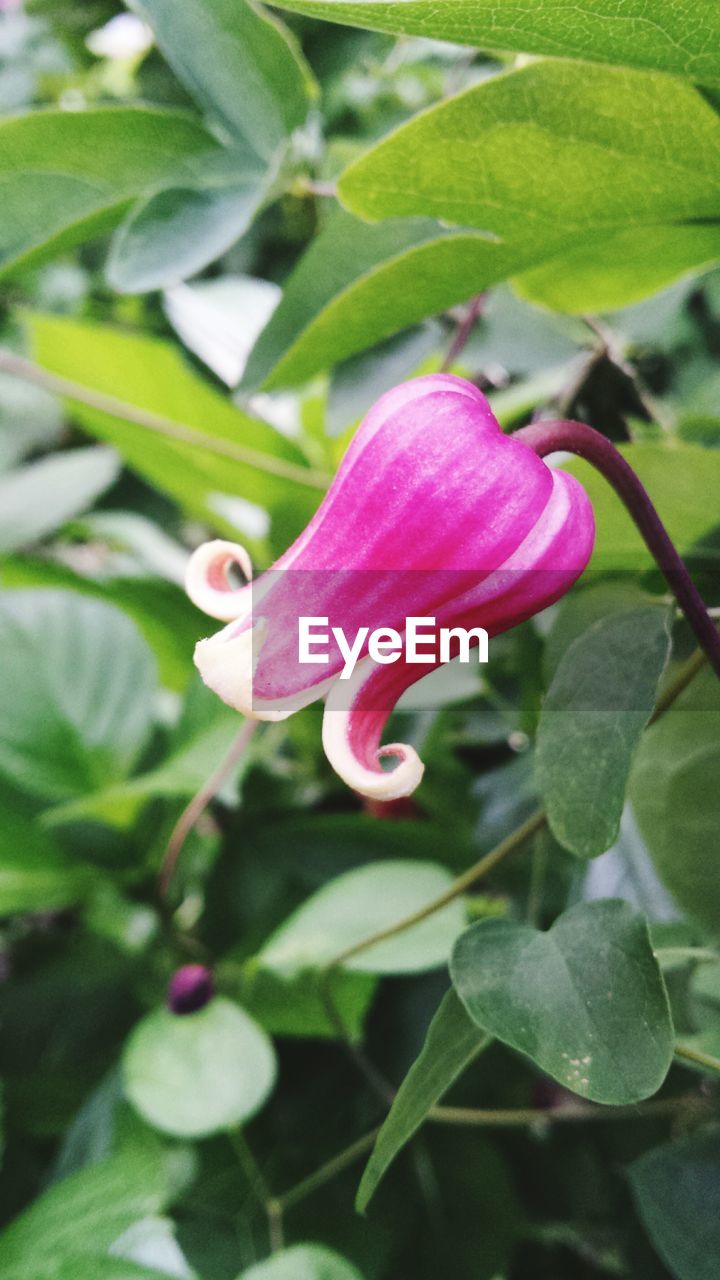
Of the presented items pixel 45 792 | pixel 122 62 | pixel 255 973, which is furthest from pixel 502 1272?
pixel 122 62

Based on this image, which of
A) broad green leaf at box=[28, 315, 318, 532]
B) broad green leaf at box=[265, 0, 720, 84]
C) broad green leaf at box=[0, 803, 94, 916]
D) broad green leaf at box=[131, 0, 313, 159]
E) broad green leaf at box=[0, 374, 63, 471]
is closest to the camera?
broad green leaf at box=[265, 0, 720, 84]

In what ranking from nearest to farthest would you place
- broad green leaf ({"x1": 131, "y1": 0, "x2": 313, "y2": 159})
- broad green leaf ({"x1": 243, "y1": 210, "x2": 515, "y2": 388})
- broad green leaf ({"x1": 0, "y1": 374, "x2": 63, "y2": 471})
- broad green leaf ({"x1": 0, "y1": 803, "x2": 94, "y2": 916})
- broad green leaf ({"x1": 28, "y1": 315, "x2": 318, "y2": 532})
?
broad green leaf ({"x1": 243, "y1": 210, "x2": 515, "y2": 388})
broad green leaf ({"x1": 131, "y1": 0, "x2": 313, "y2": 159})
broad green leaf ({"x1": 0, "y1": 803, "x2": 94, "y2": 916})
broad green leaf ({"x1": 28, "y1": 315, "x2": 318, "y2": 532})
broad green leaf ({"x1": 0, "y1": 374, "x2": 63, "y2": 471})

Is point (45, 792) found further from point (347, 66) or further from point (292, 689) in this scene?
point (347, 66)

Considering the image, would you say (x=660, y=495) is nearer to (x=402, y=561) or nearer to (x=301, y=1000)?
(x=402, y=561)

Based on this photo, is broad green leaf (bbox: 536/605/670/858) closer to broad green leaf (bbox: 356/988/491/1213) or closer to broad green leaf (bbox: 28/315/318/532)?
broad green leaf (bbox: 356/988/491/1213)

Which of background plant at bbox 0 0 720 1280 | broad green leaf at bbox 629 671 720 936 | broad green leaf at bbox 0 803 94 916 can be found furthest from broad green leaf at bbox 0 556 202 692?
broad green leaf at bbox 629 671 720 936

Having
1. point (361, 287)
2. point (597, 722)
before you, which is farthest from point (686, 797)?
point (361, 287)

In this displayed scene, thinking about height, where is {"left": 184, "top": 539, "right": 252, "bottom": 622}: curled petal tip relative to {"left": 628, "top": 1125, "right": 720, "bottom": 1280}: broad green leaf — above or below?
above
